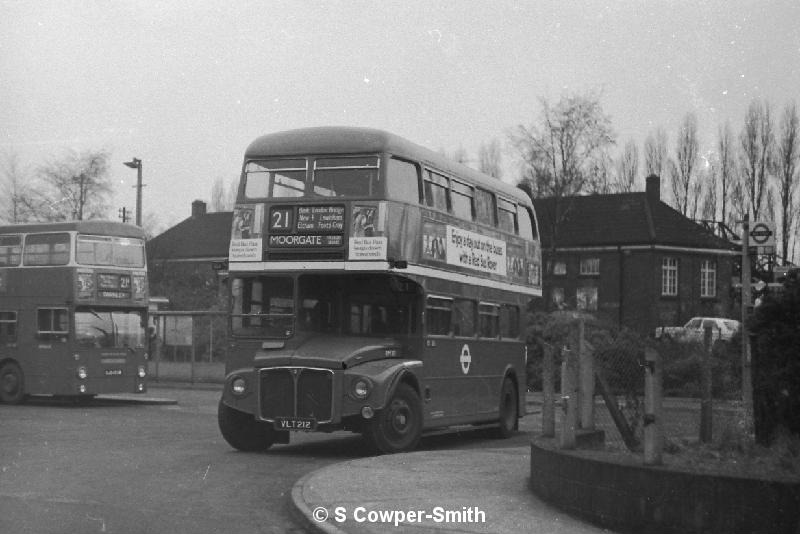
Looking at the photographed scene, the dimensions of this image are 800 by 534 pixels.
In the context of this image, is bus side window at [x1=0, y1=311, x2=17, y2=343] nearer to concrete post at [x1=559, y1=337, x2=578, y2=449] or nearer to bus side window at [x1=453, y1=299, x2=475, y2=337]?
bus side window at [x1=453, y1=299, x2=475, y2=337]

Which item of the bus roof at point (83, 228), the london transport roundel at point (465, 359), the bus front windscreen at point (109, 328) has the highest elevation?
the bus roof at point (83, 228)

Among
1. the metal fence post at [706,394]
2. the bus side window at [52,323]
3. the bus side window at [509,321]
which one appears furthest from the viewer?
the bus side window at [52,323]

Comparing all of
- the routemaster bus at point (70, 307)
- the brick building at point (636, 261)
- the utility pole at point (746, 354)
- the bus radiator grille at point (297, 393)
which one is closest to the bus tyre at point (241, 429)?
the bus radiator grille at point (297, 393)

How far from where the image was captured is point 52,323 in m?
26.8

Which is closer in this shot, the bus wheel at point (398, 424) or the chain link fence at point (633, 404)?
the chain link fence at point (633, 404)

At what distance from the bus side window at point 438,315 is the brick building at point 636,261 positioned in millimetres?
47112

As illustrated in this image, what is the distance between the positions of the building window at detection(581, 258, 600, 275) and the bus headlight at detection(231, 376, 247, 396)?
5518 centimetres

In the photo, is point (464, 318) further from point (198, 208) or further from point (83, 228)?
point (198, 208)

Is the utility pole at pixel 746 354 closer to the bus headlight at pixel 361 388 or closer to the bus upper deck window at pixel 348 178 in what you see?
the bus headlight at pixel 361 388

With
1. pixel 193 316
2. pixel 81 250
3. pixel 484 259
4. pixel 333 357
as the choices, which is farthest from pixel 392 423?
pixel 193 316

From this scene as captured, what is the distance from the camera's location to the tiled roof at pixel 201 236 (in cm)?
8238

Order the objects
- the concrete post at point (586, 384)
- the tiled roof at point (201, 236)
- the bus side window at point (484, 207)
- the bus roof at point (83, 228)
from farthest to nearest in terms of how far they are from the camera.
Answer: the tiled roof at point (201, 236), the bus roof at point (83, 228), the bus side window at point (484, 207), the concrete post at point (586, 384)

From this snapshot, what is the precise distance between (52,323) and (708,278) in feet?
164

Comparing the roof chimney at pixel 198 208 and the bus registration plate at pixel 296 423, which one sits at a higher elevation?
the roof chimney at pixel 198 208
